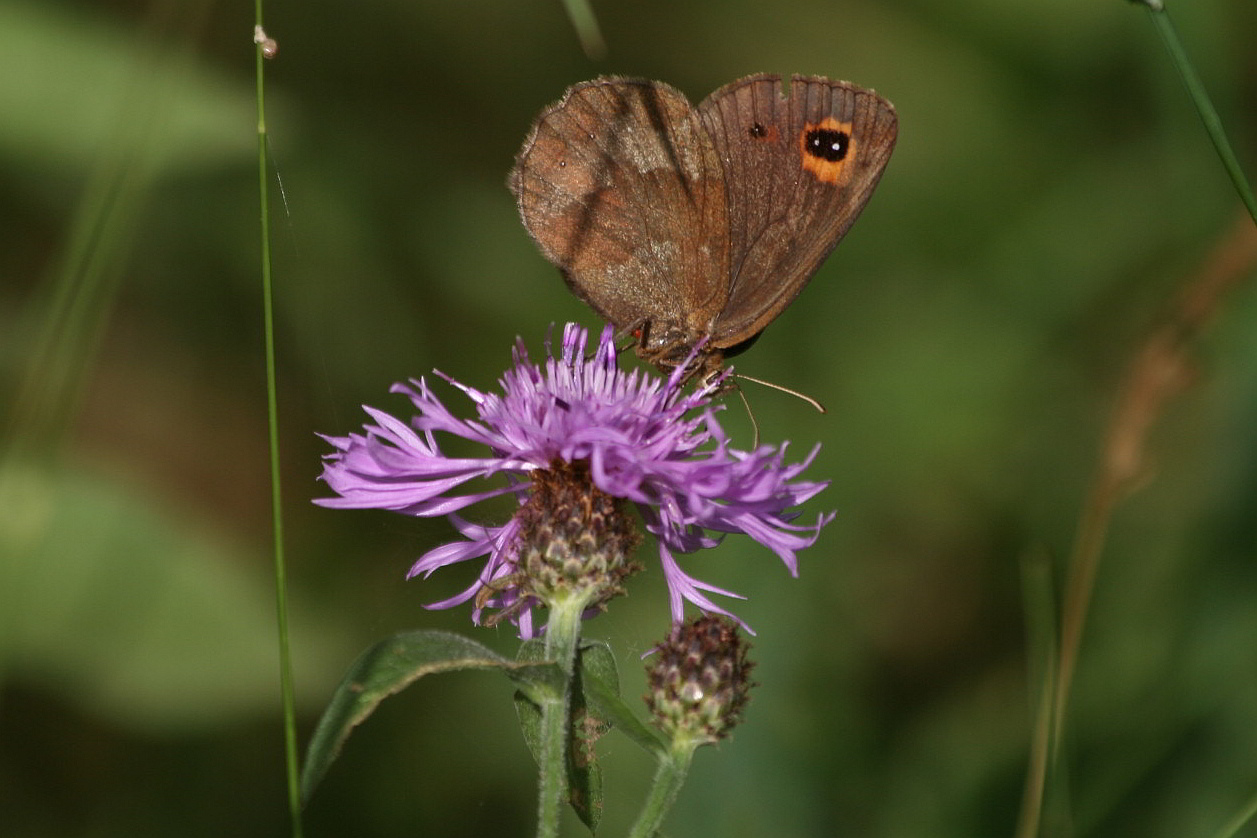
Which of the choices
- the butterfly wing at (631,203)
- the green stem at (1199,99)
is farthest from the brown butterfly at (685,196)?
the green stem at (1199,99)

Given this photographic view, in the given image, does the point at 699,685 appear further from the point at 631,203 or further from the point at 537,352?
the point at 537,352

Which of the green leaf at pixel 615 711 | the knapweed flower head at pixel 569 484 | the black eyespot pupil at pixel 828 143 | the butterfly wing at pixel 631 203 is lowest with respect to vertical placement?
the green leaf at pixel 615 711

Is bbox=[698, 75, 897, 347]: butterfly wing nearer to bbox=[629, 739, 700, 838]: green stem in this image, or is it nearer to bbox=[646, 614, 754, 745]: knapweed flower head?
bbox=[646, 614, 754, 745]: knapweed flower head

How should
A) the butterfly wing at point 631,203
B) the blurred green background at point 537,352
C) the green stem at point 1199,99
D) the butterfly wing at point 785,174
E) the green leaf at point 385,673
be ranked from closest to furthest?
the green leaf at point 385,673
the green stem at point 1199,99
the butterfly wing at point 785,174
the butterfly wing at point 631,203
the blurred green background at point 537,352

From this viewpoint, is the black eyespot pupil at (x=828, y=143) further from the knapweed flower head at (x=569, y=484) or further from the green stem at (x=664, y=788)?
the green stem at (x=664, y=788)

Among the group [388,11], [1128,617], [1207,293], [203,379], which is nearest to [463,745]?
[203,379]

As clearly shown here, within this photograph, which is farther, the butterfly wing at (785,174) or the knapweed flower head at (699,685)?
the butterfly wing at (785,174)

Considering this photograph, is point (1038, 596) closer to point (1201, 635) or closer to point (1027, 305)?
point (1201, 635)
